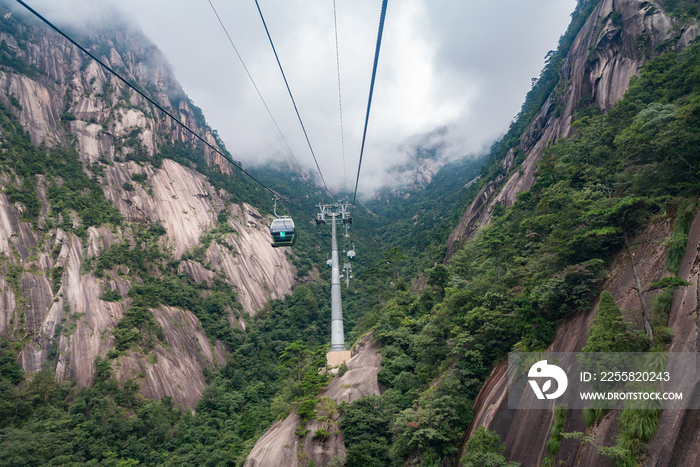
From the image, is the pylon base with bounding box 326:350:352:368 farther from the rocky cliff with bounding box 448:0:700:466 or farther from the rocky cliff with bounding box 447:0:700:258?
the rocky cliff with bounding box 447:0:700:258

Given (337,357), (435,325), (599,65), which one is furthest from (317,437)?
(599,65)

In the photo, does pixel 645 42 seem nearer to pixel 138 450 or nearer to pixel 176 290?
pixel 138 450

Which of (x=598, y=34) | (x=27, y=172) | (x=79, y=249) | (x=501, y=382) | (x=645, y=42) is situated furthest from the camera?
(x=27, y=172)

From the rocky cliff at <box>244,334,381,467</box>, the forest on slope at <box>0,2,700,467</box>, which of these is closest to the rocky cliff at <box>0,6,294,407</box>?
the forest on slope at <box>0,2,700,467</box>

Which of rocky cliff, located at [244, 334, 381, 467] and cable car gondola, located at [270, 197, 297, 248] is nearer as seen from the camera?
rocky cliff, located at [244, 334, 381, 467]

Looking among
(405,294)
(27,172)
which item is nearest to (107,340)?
(27,172)

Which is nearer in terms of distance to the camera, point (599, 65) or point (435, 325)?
point (435, 325)

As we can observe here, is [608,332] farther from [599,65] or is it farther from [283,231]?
[599,65]
